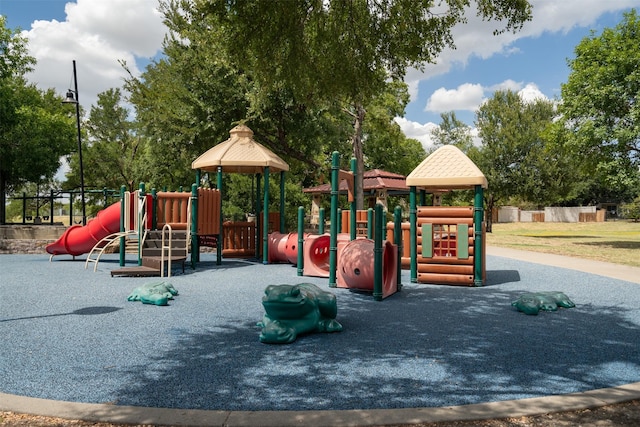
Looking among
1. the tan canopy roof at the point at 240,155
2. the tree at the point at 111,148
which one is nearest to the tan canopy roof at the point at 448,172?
the tan canopy roof at the point at 240,155

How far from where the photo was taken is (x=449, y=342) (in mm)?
5414

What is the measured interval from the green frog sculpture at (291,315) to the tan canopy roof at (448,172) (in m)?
4.96

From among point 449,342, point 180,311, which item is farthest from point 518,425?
point 180,311

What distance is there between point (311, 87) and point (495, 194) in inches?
1354

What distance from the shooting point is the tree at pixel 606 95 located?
19438mm

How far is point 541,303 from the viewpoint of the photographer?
7254 millimetres

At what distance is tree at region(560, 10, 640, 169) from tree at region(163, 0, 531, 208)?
508 inches

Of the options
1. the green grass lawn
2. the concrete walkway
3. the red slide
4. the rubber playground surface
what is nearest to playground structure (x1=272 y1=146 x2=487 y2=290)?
the rubber playground surface

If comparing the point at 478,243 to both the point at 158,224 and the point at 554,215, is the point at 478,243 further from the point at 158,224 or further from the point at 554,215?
the point at 554,215

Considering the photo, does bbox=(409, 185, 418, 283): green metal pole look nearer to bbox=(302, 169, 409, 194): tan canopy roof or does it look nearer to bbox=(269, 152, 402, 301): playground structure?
bbox=(269, 152, 402, 301): playground structure

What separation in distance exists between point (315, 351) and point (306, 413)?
1.73m

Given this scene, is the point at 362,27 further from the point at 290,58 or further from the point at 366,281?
the point at 366,281

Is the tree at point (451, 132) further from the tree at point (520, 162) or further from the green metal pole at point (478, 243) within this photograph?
the green metal pole at point (478, 243)

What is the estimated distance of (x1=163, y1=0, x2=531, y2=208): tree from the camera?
8.97 metres
